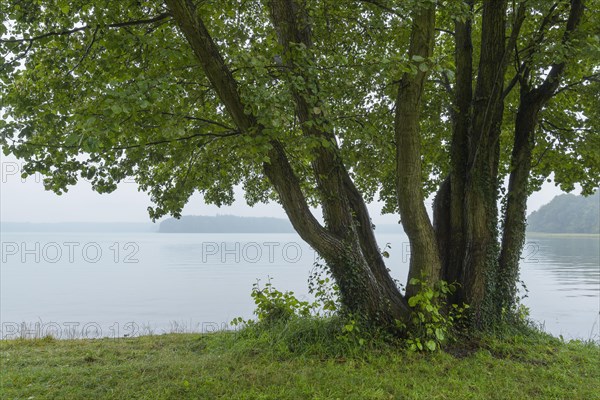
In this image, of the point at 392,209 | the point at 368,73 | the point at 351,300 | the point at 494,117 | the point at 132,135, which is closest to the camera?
the point at 368,73

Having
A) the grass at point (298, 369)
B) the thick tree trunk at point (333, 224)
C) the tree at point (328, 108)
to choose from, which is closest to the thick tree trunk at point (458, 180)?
the tree at point (328, 108)

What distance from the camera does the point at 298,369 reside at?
5.21m

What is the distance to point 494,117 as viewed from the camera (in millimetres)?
6688

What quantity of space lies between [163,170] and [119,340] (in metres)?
3.13

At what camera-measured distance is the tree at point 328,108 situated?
4730 millimetres

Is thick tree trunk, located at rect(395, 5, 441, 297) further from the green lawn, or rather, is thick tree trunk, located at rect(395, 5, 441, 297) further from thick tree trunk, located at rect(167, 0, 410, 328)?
the green lawn

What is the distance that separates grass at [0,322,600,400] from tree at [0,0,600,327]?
2.46ft

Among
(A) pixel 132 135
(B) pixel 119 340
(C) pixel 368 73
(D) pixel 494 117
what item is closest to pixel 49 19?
(A) pixel 132 135

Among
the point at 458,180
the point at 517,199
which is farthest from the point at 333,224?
the point at 517,199

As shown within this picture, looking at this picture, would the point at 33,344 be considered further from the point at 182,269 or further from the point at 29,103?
the point at 182,269

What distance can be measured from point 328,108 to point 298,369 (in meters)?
3.12

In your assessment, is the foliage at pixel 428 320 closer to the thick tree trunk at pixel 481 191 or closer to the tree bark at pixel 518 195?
the thick tree trunk at pixel 481 191

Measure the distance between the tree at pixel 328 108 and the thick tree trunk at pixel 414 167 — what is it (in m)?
0.02

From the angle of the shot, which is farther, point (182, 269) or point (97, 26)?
point (182, 269)
